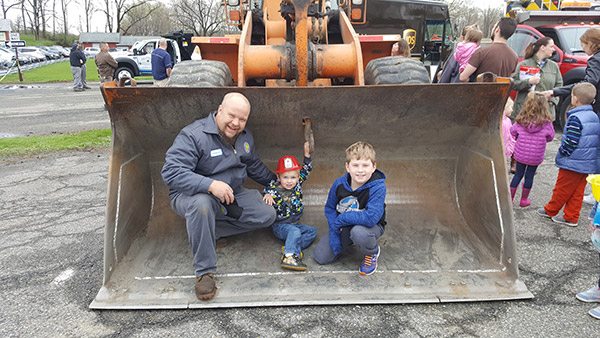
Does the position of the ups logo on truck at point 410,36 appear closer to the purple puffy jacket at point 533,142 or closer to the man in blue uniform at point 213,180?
the purple puffy jacket at point 533,142

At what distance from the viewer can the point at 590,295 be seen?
2.65 m

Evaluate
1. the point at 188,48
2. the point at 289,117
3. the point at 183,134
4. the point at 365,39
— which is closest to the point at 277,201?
the point at 289,117

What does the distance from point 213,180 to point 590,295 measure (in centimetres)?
239

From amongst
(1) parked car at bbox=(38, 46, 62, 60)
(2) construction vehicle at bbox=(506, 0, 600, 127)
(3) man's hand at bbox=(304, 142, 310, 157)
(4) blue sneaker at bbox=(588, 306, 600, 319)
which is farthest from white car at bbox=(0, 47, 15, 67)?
(4) blue sneaker at bbox=(588, 306, 600, 319)

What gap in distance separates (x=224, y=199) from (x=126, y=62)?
58.9ft

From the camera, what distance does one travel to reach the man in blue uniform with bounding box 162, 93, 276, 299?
105 inches

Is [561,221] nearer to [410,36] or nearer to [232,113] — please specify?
[232,113]

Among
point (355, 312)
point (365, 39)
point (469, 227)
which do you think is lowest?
point (355, 312)

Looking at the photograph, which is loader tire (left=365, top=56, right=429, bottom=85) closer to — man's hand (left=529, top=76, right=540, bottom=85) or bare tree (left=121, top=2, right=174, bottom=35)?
man's hand (left=529, top=76, right=540, bottom=85)

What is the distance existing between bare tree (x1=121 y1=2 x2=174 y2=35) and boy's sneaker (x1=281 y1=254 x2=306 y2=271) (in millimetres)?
69264

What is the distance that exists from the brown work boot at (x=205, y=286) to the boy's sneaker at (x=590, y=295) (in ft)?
7.29

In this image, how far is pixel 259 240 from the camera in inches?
128

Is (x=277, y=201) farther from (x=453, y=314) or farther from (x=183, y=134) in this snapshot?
(x=453, y=314)

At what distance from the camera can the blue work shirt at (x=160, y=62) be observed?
1034cm
